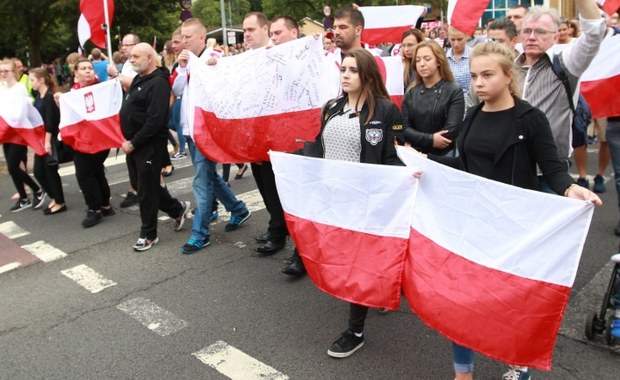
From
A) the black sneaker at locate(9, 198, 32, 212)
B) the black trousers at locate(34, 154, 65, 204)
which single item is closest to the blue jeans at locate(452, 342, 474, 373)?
the black trousers at locate(34, 154, 65, 204)

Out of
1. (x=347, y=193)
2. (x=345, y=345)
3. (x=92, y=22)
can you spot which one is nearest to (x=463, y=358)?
(x=345, y=345)

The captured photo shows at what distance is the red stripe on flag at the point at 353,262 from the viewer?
328 centimetres

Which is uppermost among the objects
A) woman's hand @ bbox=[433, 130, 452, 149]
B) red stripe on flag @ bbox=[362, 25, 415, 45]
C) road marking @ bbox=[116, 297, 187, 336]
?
red stripe on flag @ bbox=[362, 25, 415, 45]

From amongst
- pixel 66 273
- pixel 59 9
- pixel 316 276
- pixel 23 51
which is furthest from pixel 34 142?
pixel 23 51

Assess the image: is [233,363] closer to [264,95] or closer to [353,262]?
[353,262]

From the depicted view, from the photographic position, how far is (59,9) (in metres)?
28.7

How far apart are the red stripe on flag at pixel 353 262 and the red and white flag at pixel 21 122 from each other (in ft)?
17.2

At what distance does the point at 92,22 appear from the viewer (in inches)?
363

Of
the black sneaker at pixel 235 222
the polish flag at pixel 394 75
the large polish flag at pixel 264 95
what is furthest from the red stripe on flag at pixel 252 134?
the polish flag at pixel 394 75

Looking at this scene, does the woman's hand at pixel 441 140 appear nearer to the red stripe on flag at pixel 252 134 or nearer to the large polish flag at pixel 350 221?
the red stripe on flag at pixel 252 134

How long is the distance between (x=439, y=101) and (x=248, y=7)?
109184 mm

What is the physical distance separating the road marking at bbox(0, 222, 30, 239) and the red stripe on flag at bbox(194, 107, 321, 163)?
2940mm

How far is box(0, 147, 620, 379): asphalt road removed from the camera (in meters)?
3.52

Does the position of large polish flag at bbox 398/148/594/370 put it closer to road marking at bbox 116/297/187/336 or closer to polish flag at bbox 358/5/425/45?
road marking at bbox 116/297/187/336
